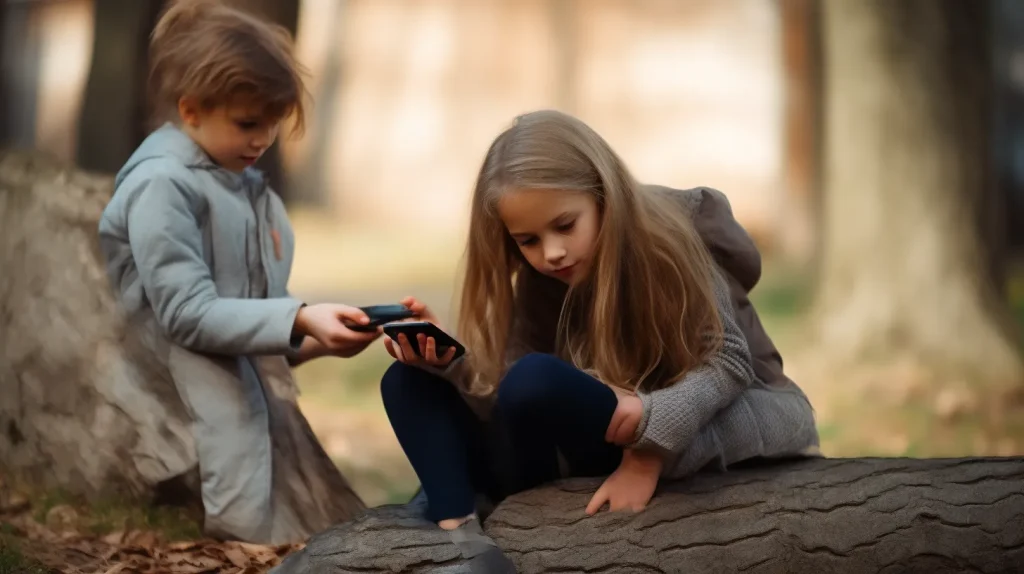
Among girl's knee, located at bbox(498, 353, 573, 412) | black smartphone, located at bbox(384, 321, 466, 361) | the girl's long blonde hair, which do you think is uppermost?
the girl's long blonde hair

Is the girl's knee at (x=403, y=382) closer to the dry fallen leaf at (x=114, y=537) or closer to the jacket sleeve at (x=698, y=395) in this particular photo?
the jacket sleeve at (x=698, y=395)

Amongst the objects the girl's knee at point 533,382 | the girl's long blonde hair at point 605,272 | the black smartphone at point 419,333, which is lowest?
the girl's knee at point 533,382

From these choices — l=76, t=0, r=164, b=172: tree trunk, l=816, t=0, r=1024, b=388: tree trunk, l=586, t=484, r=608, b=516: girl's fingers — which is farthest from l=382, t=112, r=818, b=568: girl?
l=816, t=0, r=1024, b=388: tree trunk

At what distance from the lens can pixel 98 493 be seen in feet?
8.60

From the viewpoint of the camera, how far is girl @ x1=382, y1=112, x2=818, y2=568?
7.20 feet

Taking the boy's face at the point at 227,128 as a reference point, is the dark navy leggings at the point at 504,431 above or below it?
below

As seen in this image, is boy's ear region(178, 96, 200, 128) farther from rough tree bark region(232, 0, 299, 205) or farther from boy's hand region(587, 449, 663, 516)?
boy's hand region(587, 449, 663, 516)

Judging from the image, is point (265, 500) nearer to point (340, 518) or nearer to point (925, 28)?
point (340, 518)

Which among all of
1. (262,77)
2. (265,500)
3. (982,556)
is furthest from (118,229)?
(982,556)

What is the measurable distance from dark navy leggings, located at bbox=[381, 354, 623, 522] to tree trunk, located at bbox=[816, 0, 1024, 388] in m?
1.92

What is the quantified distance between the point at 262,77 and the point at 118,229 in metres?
0.49

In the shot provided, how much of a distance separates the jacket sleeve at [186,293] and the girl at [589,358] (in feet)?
1.15

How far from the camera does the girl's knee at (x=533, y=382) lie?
2158 mm

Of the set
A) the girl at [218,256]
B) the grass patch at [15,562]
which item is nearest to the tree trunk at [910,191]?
the girl at [218,256]
